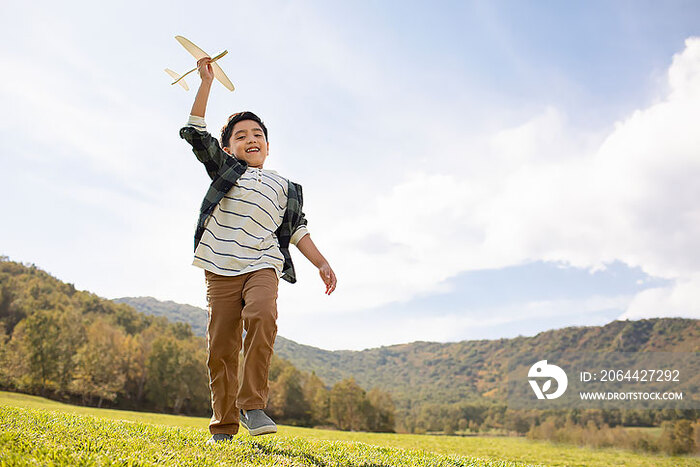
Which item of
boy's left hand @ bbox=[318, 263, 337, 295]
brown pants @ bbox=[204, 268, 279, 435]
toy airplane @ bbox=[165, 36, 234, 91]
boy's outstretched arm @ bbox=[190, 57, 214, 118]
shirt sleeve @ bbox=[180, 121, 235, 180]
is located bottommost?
brown pants @ bbox=[204, 268, 279, 435]

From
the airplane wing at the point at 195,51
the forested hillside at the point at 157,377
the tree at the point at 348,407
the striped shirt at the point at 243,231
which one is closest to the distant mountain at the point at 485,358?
the forested hillside at the point at 157,377

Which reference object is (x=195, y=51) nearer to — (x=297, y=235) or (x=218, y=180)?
(x=218, y=180)

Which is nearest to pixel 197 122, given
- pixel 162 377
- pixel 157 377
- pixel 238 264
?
pixel 238 264

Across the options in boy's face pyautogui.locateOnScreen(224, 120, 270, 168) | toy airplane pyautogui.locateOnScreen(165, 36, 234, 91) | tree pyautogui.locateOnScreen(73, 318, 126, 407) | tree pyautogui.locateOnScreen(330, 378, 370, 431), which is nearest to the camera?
toy airplane pyautogui.locateOnScreen(165, 36, 234, 91)

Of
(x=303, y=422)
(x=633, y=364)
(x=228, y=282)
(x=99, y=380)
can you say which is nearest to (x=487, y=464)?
(x=228, y=282)

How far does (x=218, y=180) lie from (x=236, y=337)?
1.22 m

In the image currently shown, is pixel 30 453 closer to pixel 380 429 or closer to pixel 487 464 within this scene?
pixel 487 464

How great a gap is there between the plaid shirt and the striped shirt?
0.05 metres

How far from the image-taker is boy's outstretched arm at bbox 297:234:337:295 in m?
3.56

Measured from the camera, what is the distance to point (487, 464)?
10.6 feet

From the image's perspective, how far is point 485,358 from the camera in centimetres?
17450

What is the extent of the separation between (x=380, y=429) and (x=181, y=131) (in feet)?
217

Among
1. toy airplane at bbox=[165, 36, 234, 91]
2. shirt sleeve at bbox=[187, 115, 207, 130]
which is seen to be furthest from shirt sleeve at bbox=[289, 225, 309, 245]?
toy airplane at bbox=[165, 36, 234, 91]

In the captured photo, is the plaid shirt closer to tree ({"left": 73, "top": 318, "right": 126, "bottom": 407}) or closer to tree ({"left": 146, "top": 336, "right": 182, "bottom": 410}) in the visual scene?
tree ({"left": 73, "top": 318, "right": 126, "bottom": 407})
